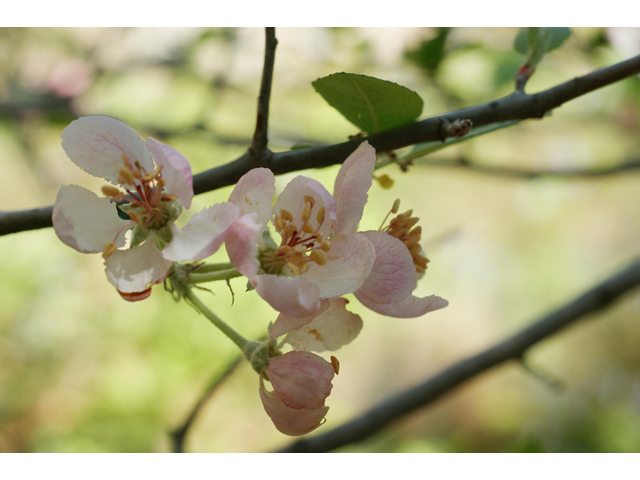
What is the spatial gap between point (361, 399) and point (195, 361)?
39.0 inches

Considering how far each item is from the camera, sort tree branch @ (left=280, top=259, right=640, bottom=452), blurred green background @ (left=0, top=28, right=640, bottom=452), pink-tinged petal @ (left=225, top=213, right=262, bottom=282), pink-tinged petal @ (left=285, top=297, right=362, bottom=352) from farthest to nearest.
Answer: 1. blurred green background @ (left=0, top=28, right=640, bottom=452)
2. tree branch @ (left=280, top=259, right=640, bottom=452)
3. pink-tinged petal @ (left=285, top=297, right=362, bottom=352)
4. pink-tinged petal @ (left=225, top=213, right=262, bottom=282)

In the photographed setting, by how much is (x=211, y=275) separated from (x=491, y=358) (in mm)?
577

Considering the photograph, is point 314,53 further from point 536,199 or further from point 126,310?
point 536,199

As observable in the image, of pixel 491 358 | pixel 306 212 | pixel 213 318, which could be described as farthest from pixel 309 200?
pixel 491 358

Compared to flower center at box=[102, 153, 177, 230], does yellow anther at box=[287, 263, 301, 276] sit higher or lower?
A: higher

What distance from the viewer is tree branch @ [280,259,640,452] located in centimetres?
74

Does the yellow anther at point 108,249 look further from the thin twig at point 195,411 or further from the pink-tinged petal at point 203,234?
the thin twig at point 195,411

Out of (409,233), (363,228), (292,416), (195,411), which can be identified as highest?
(409,233)

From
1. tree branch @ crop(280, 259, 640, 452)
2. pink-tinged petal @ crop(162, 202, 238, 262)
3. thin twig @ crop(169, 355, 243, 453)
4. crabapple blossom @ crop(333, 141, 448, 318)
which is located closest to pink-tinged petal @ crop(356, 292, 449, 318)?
crabapple blossom @ crop(333, 141, 448, 318)

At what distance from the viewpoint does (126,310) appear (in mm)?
2076

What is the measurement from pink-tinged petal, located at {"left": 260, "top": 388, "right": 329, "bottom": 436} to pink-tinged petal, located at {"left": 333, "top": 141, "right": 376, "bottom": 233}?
0.12 meters

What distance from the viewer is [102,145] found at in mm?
341

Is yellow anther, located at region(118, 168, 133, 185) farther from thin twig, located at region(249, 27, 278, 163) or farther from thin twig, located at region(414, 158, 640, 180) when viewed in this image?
thin twig, located at region(414, 158, 640, 180)

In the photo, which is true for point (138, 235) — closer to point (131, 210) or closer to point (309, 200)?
point (131, 210)
